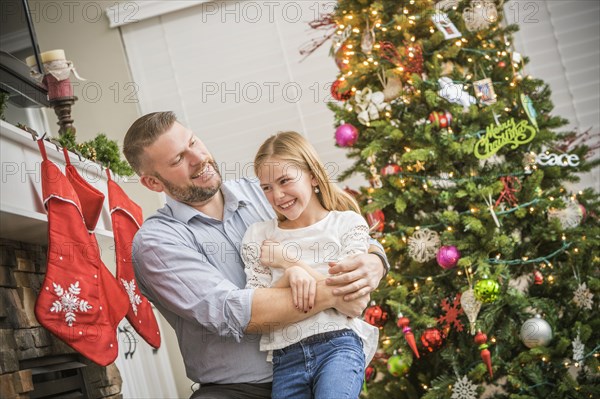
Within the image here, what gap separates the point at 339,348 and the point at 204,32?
309 centimetres

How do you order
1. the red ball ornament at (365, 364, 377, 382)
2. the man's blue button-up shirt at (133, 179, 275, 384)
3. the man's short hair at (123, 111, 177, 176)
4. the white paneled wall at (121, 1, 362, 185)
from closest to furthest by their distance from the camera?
the man's blue button-up shirt at (133, 179, 275, 384), the man's short hair at (123, 111, 177, 176), the red ball ornament at (365, 364, 377, 382), the white paneled wall at (121, 1, 362, 185)

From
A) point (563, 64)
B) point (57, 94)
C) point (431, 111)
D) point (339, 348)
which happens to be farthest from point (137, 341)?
point (563, 64)

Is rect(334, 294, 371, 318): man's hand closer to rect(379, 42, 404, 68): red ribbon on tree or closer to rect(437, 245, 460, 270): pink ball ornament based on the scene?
rect(437, 245, 460, 270): pink ball ornament

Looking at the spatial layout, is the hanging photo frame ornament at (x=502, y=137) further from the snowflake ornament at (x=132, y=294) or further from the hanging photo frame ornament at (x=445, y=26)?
the snowflake ornament at (x=132, y=294)

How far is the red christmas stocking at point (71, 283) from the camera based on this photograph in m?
2.34

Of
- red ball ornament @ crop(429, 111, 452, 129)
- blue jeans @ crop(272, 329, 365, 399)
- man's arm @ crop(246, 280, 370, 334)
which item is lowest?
blue jeans @ crop(272, 329, 365, 399)

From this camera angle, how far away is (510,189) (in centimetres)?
322

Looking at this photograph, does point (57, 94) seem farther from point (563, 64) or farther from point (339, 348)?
point (563, 64)

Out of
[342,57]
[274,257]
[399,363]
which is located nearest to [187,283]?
[274,257]

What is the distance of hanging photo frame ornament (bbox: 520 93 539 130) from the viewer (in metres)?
3.25

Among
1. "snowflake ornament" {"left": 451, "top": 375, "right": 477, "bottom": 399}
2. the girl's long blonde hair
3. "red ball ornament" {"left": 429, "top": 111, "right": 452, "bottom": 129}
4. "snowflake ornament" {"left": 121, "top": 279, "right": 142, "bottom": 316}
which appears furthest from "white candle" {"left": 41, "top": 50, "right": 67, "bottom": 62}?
"snowflake ornament" {"left": 451, "top": 375, "right": 477, "bottom": 399}

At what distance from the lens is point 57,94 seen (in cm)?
336

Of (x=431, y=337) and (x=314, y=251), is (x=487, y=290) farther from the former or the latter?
(x=314, y=251)

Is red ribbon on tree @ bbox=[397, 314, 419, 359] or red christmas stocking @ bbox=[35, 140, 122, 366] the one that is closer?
red christmas stocking @ bbox=[35, 140, 122, 366]
